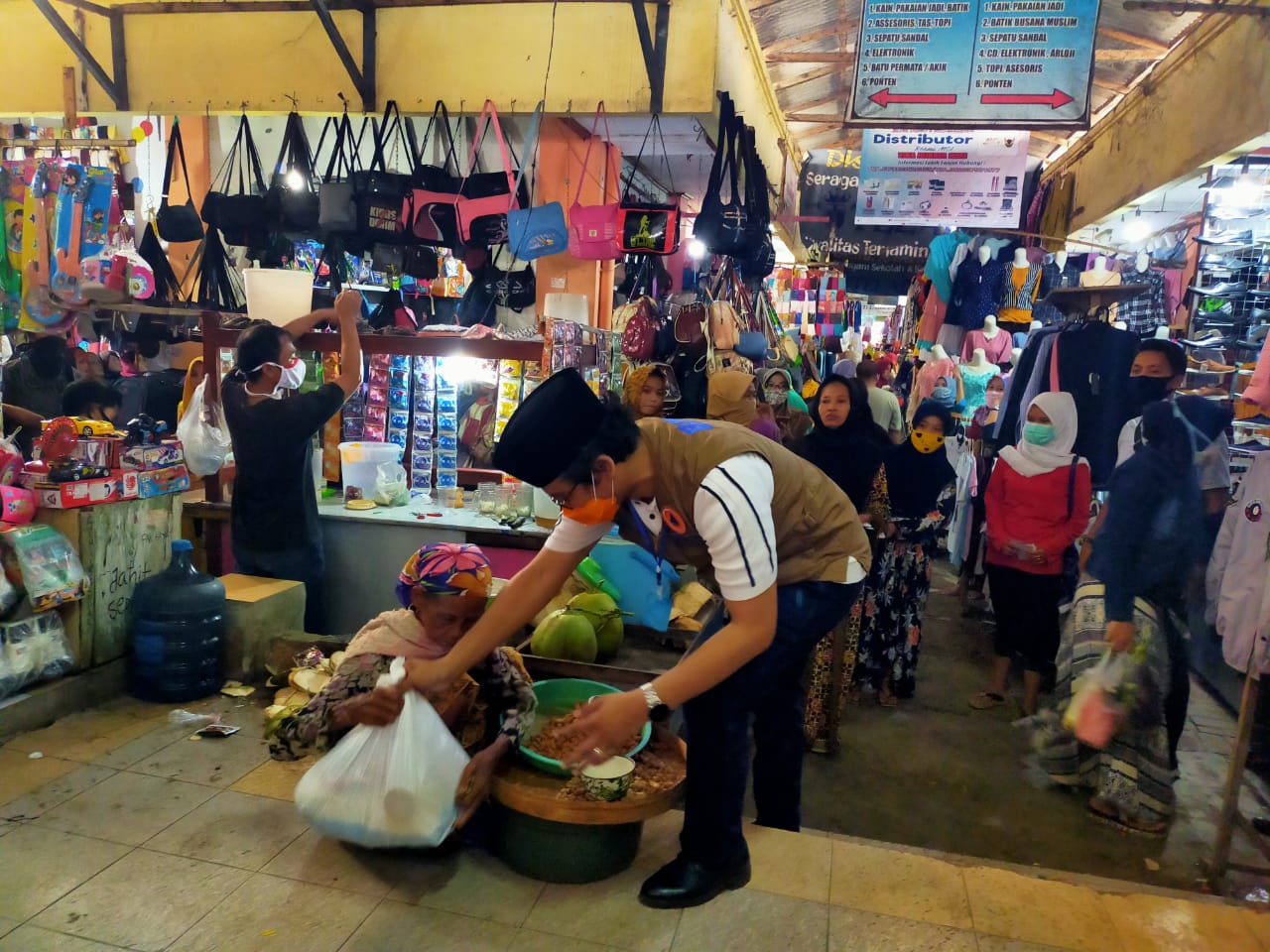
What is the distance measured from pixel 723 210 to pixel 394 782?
3.82 metres

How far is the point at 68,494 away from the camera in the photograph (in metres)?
3.15

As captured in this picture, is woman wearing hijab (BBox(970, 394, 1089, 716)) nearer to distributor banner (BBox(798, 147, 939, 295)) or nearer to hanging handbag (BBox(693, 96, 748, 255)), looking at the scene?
hanging handbag (BBox(693, 96, 748, 255))

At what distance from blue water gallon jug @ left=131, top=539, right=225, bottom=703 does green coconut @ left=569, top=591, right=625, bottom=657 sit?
1516 mm

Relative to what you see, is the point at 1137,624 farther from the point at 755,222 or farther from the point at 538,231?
the point at 538,231

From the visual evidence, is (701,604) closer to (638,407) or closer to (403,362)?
(638,407)

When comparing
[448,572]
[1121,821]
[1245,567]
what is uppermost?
[448,572]

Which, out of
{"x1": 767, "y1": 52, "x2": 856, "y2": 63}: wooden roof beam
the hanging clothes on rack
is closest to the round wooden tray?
the hanging clothes on rack

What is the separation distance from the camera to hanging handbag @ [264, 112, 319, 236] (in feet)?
16.2

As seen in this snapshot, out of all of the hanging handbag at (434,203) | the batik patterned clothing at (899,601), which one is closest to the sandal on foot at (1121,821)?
the batik patterned clothing at (899,601)

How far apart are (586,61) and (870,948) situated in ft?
15.7

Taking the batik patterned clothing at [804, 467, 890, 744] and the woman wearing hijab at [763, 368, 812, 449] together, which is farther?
the woman wearing hijab at [763, 368, 812, 449]

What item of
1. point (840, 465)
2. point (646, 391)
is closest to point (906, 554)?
point (840, 465)

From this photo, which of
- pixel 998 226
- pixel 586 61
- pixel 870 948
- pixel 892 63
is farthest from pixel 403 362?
pixel 998 226

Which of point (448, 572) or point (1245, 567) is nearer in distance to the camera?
point (448, 572)
